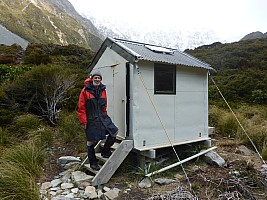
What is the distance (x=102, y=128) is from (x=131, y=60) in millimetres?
1484

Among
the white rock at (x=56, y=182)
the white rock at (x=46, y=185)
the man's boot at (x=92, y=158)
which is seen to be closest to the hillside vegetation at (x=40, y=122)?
the white rock at (x=46, y=185)

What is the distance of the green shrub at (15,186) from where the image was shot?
3.38m

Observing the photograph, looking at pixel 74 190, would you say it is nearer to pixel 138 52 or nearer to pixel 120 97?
pixel 120 97

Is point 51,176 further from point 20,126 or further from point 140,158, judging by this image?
point 20,126

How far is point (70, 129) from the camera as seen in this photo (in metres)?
7.20

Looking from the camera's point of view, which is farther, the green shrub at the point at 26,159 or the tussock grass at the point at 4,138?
the tussock grass at the point at 4,138

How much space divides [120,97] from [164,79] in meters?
1.08

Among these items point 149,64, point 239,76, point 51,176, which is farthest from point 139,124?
point 239,76

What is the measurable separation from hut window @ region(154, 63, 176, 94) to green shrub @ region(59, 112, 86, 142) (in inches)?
122

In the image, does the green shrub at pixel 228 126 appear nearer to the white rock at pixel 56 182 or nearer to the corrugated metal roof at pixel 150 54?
the corrugated metal roof at pixel 150 54

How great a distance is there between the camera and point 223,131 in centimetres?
833

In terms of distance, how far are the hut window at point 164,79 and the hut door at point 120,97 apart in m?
0.72

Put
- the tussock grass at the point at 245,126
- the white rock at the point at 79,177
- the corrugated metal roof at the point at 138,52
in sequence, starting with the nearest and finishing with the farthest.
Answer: the white rock at the point at 79,177, the corrugated metal roof at the point at 138,52, the tussock grass at the point at 245,126

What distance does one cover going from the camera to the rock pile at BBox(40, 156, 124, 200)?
3926 mm
